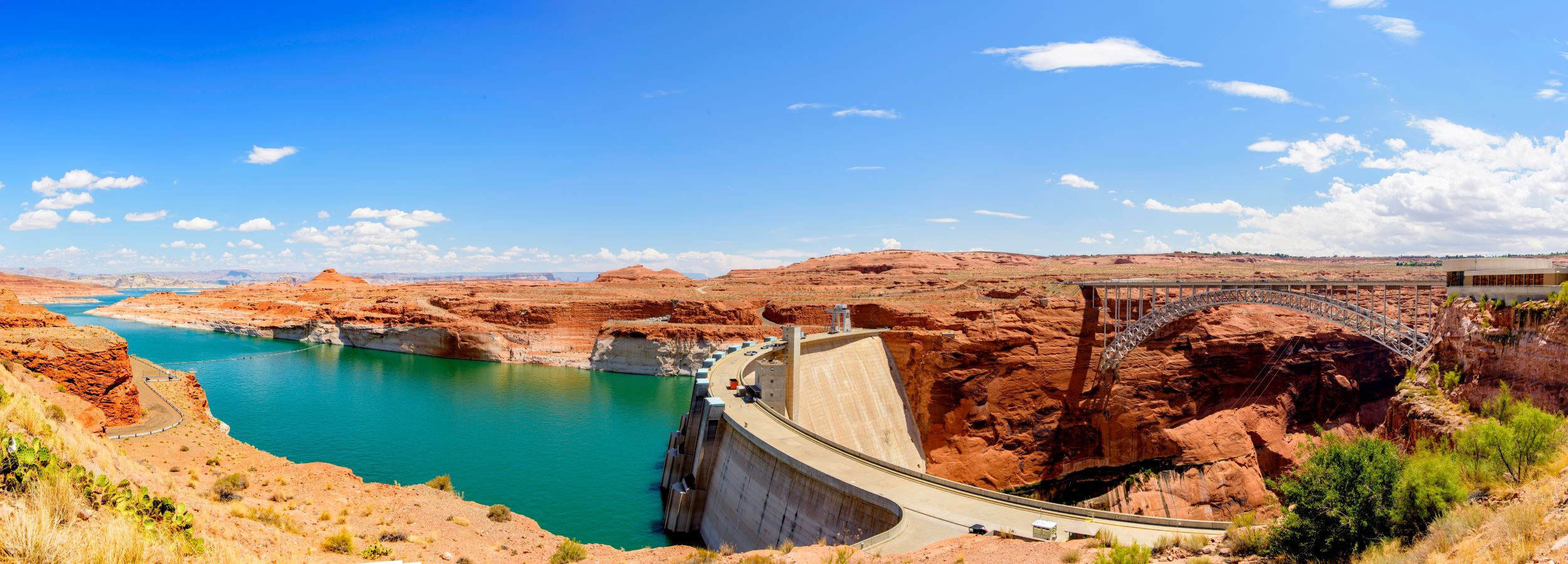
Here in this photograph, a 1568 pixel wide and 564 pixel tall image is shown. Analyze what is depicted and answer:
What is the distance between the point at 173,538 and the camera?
10.2m

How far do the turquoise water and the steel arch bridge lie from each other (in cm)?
2903

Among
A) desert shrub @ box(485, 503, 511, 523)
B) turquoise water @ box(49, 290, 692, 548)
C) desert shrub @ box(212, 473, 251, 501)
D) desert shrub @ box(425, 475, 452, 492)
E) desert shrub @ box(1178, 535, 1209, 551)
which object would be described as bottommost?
turquoise water @ box(49, 290, 692, 548)

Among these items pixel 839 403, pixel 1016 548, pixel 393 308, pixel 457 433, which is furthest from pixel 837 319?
pixel 393 308

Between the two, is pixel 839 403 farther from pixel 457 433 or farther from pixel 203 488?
pixel 203 488

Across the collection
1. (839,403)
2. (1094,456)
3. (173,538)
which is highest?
(173,538)

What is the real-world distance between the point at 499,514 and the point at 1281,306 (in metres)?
39.6

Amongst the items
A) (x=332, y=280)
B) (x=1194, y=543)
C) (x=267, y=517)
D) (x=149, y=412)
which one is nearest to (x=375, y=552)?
(x=267, y=517)

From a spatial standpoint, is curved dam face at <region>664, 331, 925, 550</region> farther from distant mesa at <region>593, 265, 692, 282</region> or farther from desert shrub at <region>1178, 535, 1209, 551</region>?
distant mesa at <region>593, 265, 692, 282</region>

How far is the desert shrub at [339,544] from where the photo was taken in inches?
622

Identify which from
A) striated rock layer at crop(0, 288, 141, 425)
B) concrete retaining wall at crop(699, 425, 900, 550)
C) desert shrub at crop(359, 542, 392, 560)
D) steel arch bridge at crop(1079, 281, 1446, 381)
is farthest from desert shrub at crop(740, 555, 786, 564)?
steel arch bridge at crop(1079, 281, 1446, 381)

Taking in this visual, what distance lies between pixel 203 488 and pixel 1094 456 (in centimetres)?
4064

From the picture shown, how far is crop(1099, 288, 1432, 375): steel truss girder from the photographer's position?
3431cm

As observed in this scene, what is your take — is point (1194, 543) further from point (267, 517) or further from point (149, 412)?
point (149, 412)

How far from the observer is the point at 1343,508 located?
12.5 meters
